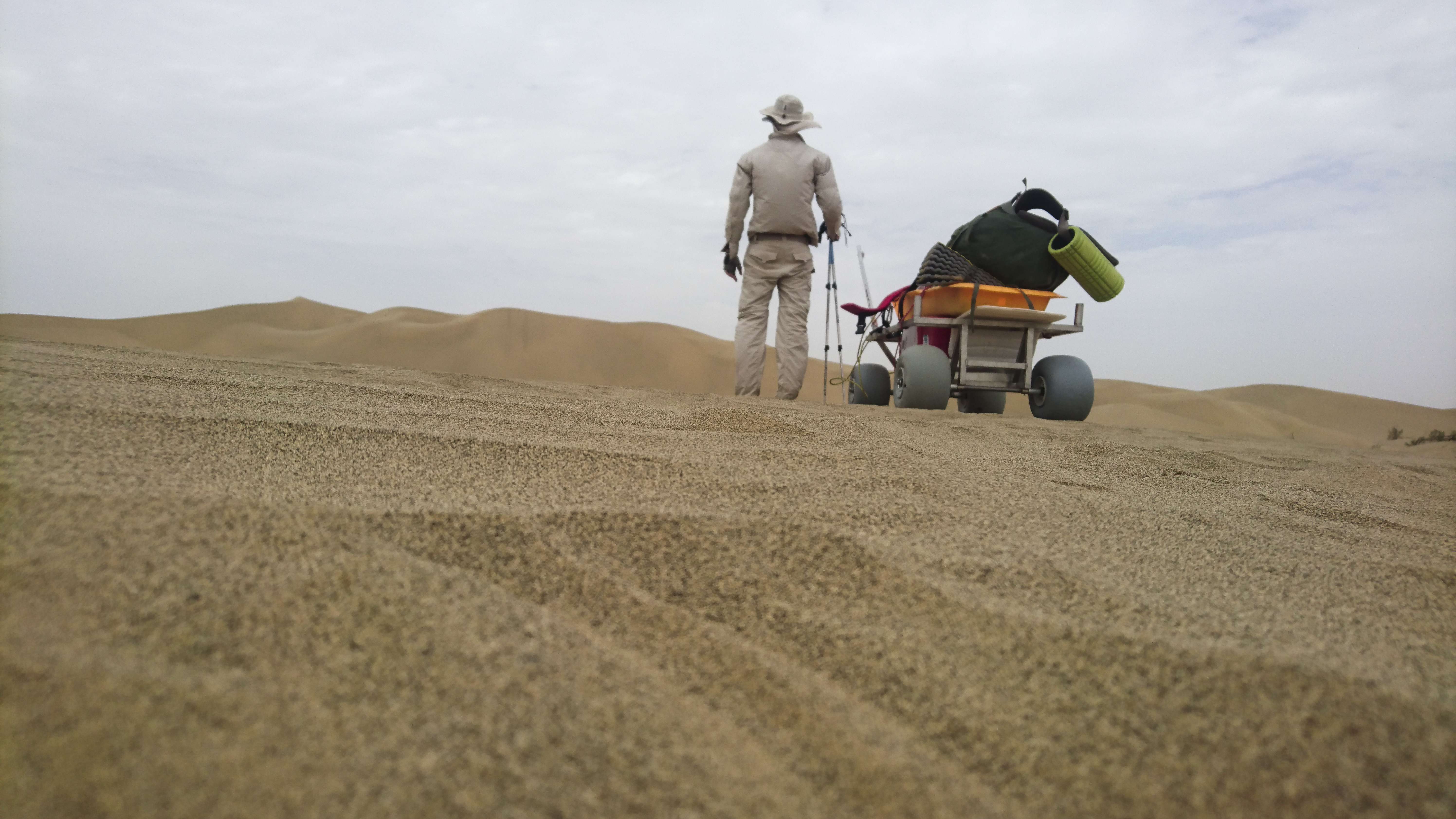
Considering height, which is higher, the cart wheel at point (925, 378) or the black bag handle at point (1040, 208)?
the black bag handle at point (1040, 208)

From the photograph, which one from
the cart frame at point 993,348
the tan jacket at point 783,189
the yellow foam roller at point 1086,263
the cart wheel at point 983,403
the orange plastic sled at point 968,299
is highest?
the tan jacket at point 783,189

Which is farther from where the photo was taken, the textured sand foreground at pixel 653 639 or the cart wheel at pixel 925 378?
the cart wheel at pixel 925 378

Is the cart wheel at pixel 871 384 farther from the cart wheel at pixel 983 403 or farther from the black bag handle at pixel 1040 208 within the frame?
the black bag handle at pixel 1040 208

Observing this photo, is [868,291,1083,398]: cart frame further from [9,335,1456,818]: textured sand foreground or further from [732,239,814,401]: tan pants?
[9,335,1456,818]: textured sand foreground

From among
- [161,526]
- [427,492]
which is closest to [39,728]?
[161,526]

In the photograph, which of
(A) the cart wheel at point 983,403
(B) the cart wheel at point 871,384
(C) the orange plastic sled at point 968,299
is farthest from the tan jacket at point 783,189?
(A) the cart wheel at point 983,403

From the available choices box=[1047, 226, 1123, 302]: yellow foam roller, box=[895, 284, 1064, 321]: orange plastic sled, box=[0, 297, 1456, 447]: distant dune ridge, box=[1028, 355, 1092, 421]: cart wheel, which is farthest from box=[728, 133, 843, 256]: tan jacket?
box=[0, 297, 1456, 447]: distant dune ridge

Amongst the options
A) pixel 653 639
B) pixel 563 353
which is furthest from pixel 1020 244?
pixel 563 353

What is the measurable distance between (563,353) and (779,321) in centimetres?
428

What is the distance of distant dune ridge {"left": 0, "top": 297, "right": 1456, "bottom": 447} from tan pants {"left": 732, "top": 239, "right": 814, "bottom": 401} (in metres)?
2.51

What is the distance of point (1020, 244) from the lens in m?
4.31

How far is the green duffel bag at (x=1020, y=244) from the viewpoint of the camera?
170 inches

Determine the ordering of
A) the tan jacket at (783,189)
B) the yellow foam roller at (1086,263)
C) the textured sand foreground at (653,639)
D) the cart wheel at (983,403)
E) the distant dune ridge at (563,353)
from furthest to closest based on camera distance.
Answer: the distant dune ridge at (563,353), the cart wheel at (983,403), the tan jacket at (783,189), the yellow foam roller at (1086,263), the textured sand foreground at (653,639)

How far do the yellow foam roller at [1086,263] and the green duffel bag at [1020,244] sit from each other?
3cm
